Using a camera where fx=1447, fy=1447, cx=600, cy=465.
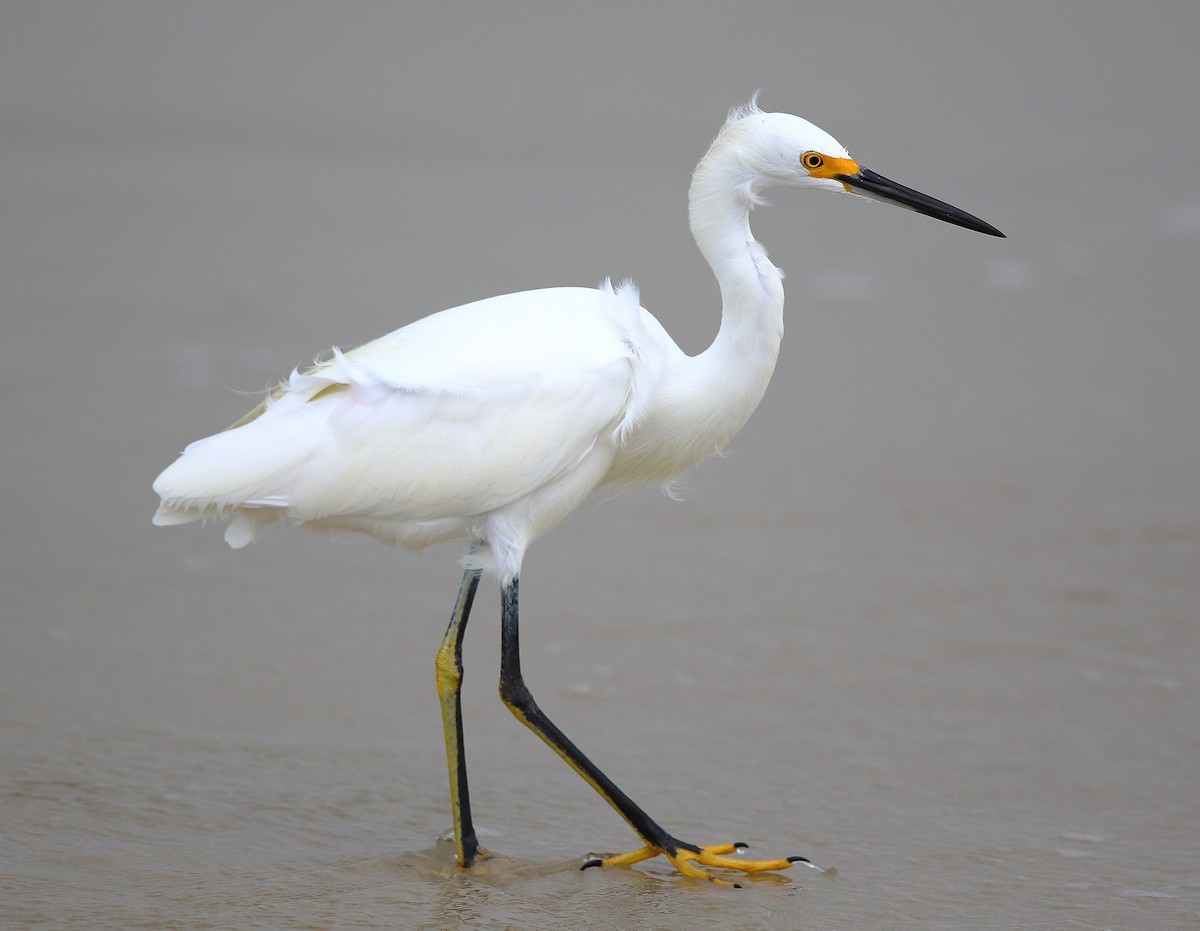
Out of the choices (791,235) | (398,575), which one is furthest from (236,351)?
(791,235)

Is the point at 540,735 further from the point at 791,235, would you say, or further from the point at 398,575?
Answer: the point at 791,235

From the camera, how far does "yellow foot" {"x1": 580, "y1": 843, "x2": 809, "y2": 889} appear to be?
3.55 meters

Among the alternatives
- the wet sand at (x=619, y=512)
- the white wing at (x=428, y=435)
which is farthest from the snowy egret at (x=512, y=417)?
the wet sand at (x=619, y=512)

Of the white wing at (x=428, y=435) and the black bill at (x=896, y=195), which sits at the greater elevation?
the black bill at (x=896, y=195)

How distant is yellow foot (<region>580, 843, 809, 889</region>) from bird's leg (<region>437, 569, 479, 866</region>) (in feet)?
0.98

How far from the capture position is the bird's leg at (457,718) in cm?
354

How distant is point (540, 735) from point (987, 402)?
13.1 ft

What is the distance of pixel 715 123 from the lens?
10391 millimetres

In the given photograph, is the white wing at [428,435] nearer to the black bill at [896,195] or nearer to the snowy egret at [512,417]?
the snowy egret at [512,417]

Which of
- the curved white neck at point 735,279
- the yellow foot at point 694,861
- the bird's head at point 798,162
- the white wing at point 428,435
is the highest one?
the bird's head at point 798,162

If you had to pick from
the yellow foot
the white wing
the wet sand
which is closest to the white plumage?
the white wing

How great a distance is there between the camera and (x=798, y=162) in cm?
354

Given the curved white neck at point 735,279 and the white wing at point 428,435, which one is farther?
the curved white neck at point 735,279

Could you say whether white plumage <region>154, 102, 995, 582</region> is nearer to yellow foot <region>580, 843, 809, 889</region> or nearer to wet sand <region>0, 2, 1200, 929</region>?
yellow foot <region>580, 843, 809, 889</region>
